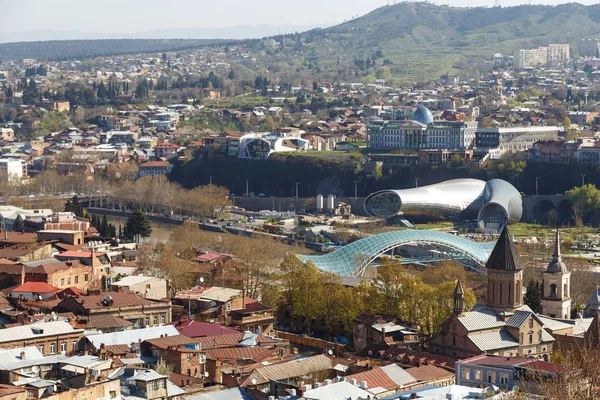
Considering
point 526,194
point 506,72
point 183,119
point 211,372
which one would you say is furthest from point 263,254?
point 506,72

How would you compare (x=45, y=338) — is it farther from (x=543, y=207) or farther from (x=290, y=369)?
(x=543, y=207)

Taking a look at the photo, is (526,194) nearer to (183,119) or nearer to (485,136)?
(485,136)

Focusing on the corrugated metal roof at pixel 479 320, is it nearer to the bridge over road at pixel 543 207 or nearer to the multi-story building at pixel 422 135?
the bridge over road at pixel 543 207

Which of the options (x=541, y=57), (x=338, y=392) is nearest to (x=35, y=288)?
(x=338, y=392)

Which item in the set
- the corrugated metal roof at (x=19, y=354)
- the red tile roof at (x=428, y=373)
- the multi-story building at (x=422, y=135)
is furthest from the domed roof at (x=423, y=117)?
the corrugated metal roof at (x=19, y=354)

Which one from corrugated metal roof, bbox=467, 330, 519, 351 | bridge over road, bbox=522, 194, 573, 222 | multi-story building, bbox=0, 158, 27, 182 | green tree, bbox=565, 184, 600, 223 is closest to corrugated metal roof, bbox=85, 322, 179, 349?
corrugated metal roof, bbox=467, 330, 519, 351

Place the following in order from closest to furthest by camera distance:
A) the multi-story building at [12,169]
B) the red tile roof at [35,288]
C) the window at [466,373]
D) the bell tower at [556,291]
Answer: the window at [466,373] → the bell tower at [556,291] → the red tile roof at [35,288] → the multi-story building at [12,169]
